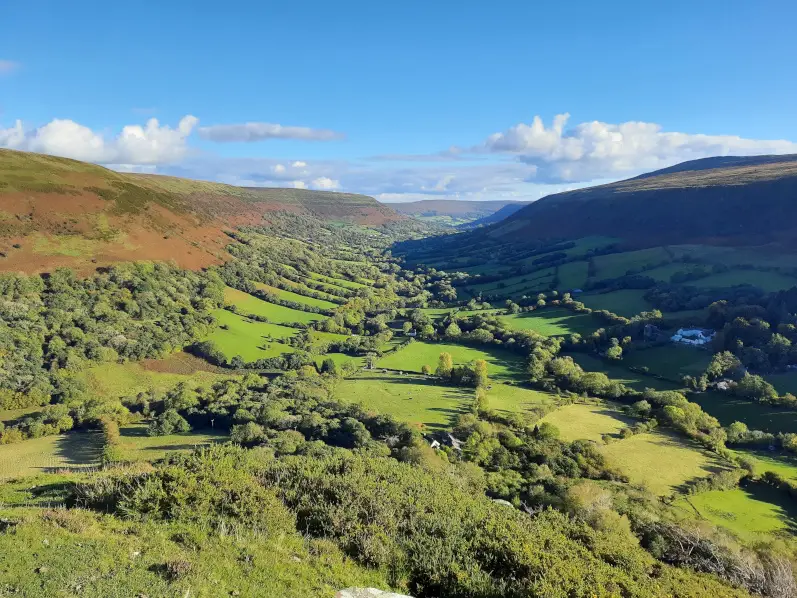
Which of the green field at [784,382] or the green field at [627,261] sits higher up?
the green field at [627,261]

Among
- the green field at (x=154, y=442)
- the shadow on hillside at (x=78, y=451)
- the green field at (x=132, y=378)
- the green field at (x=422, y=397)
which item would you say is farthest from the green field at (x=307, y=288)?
the shadow on hillside at (x=78, y=451)

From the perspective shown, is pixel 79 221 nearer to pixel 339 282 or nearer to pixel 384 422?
pixel 339 282

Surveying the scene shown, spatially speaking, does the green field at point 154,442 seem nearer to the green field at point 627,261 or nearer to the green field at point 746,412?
the green field at point 746,412

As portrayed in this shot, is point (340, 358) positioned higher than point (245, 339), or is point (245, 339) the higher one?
point (245, 339)

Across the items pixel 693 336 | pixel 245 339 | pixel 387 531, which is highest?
pixel 387 531

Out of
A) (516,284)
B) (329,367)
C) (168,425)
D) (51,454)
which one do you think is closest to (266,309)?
(329,367)

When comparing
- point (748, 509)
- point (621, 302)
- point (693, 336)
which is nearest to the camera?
point (748, 509)
